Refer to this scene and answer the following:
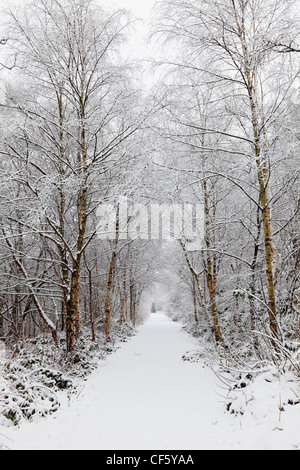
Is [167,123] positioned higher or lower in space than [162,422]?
higher

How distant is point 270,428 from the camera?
3.21m

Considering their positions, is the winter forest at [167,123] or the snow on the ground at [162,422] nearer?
the snow on the ground at [162,422]

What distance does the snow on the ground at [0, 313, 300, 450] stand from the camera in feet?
10.5

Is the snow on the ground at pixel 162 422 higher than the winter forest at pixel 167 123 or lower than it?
lower

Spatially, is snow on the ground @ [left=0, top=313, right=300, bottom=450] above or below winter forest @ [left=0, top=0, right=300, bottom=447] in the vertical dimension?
below

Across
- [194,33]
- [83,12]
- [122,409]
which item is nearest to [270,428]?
[122,409]

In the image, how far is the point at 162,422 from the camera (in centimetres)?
393

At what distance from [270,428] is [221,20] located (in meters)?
5.72

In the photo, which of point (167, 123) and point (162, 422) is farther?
point (167, 123)

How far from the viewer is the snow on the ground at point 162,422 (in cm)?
321

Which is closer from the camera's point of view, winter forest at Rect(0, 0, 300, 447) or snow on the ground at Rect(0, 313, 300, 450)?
snow on the ground at Rect(0, 313, 300, 450)
